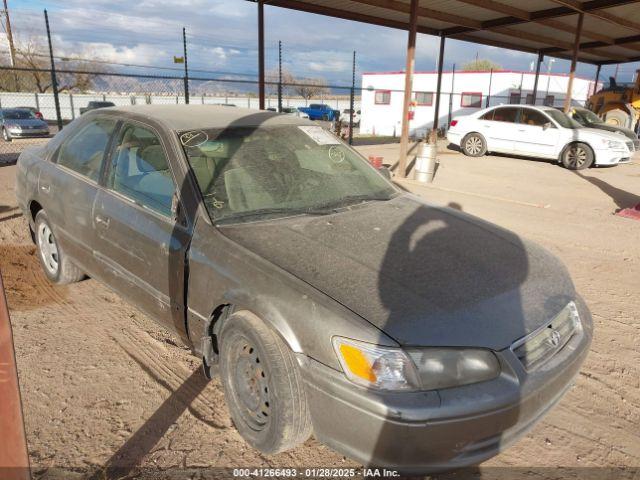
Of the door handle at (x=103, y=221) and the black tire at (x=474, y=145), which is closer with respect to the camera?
the door handle at (x=103, y=221)

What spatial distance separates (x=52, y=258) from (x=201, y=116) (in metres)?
2.04

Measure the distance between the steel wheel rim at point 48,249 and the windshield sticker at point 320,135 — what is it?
232cm

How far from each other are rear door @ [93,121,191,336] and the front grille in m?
1.75

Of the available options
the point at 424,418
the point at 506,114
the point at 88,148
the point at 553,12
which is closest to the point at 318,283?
the point at 424,418

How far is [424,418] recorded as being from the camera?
1.79 meters

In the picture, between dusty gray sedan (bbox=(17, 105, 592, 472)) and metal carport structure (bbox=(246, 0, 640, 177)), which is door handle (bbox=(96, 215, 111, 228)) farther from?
metal carport structure (bbox=(246, 0, 640, 177))

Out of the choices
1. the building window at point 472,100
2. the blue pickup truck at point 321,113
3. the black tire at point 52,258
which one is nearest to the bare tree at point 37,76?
the blue pickup truck at point 321,113

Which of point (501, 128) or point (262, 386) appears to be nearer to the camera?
point (262, 386)

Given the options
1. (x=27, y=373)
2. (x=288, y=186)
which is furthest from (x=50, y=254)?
(x=288, y=186)

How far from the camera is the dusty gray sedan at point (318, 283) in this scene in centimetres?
188

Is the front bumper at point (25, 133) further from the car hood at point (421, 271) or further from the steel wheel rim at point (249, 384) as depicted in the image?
the steel wheel rim at point (249, 384)

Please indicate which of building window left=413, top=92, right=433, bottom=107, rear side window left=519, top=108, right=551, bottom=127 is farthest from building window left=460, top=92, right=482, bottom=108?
rear side window left=519, top=108, right=551, bottom=127

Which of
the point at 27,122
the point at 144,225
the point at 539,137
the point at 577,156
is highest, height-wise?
the point at 144,225

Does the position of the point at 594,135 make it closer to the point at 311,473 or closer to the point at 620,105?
the point at 620,105
